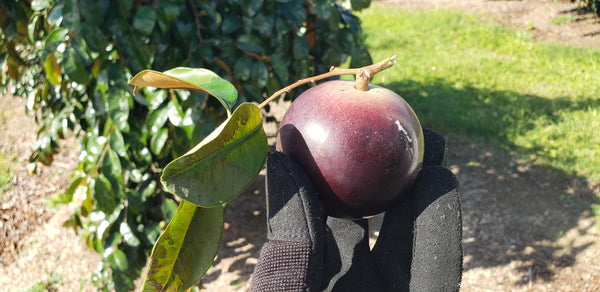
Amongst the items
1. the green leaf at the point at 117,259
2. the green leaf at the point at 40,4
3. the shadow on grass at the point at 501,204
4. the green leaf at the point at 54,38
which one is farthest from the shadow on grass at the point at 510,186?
the green leaf at the point at 40,4

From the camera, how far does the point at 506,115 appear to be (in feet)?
14.0

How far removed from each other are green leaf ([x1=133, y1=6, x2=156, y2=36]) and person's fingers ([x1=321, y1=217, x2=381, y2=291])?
2.96 ft

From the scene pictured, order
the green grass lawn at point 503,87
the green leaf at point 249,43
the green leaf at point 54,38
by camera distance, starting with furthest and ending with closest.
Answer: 1. the green grass lawn at point 503,87
2. the green leaf at point 249,43
3. the green leaf at point 54,38

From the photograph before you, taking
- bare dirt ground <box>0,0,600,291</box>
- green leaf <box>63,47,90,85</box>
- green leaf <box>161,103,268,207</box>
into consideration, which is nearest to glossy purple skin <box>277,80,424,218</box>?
green leaf <box>161,103,268,207</box>

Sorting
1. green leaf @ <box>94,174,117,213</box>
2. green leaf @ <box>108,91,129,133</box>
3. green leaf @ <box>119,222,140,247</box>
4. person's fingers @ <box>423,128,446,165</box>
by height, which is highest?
person's fingers @ <box>423,128,446,165</box>

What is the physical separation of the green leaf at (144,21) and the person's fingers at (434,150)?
101 centimetres

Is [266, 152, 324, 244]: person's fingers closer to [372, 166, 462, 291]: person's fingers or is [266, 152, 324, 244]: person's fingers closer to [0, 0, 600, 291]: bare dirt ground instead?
[372, 166, 462, 291]: person's fingers

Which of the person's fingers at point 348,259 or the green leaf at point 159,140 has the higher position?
the person's fingers at point 348,259

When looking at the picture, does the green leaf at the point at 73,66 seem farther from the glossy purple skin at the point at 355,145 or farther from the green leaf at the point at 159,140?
the glossy purple skin at the point at 355,145

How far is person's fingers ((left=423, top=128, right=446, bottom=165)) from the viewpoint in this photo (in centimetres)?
139

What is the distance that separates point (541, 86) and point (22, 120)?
4978 millimetres

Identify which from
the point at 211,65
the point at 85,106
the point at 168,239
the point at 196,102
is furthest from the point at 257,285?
the point at 85,106

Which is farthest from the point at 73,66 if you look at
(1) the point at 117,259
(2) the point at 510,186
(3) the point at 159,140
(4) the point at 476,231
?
(2) the point at 510,186

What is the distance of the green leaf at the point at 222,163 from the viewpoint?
2.83ft
